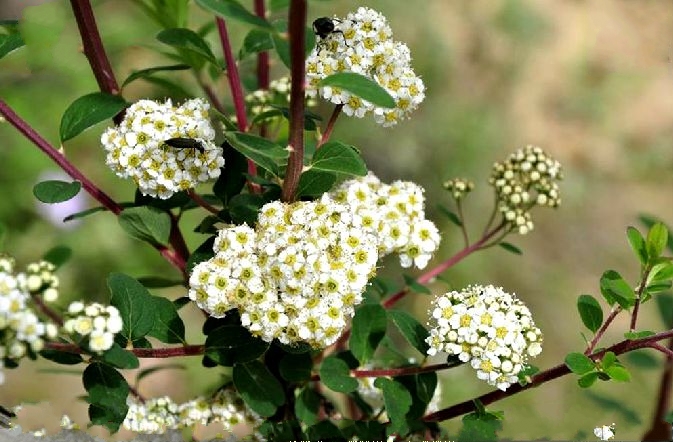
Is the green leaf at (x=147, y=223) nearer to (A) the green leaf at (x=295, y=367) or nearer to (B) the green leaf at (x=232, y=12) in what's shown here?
(A) the green leaf at (x=295, y=367)

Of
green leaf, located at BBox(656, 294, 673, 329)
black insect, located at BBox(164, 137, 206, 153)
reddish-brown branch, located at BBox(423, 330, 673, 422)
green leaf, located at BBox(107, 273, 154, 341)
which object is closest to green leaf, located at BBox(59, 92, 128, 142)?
black insect, located at BBox(164, 137, 206, 153)

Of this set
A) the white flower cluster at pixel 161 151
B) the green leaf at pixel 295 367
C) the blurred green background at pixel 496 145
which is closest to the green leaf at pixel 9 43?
the white flower cluster at pixel 161 151

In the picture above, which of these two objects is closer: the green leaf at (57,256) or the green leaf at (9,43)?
the green leaf at (9,43)

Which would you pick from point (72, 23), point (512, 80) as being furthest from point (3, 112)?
point (512, 80)

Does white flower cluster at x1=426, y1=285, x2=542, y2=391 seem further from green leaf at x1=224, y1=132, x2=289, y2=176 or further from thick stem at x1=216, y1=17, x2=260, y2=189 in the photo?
thick stem at x1=216, y1=17, x2=260, y2=189

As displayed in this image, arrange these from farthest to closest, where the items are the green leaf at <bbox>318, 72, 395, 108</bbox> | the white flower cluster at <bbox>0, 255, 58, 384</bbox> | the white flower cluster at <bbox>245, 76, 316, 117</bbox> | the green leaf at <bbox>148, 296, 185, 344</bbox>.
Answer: the white flower cluster at <bbox>245, 76, 316, 117</bbox>
the green leaf at <bbox>148, 296, 185, 344</bbox>
the green leaf at <bbox>318, 72, 395, 108</bbox>
the white flower cluster at <bbox>0, 255, 58, 384</bbox>
